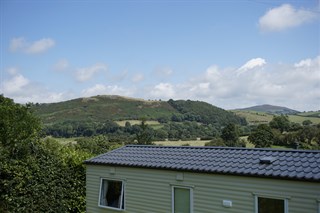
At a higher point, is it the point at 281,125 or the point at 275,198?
the point at 281,125

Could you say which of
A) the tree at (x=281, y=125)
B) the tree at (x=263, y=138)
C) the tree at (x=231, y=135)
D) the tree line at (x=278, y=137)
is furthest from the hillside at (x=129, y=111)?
the tree at (x=263, y=138)

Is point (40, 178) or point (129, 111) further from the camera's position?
point (129, 111)

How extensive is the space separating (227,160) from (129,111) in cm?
8773

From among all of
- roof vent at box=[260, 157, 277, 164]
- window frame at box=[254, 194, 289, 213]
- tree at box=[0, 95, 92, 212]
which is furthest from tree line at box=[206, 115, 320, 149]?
window frame at box=[254, 194, 289, 213]

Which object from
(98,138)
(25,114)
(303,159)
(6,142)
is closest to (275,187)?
(303,159)

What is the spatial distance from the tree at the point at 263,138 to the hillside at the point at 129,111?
102 feet

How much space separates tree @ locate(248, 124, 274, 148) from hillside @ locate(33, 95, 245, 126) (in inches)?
1227

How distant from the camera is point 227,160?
9.53 metres

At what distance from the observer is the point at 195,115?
→ 3246 inches

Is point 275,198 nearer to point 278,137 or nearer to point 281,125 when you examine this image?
point 278,137

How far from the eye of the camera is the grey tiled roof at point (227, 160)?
8002 mm

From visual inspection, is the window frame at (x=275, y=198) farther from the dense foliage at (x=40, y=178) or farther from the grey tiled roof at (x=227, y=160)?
the dense foliage at (x=40, y=178)

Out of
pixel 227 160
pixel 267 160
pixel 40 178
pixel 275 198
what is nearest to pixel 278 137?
pixel 40 178

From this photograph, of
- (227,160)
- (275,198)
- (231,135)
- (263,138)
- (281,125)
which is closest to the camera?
(275,198)
